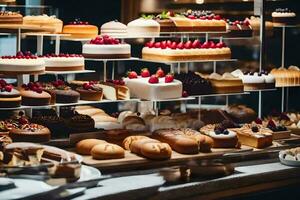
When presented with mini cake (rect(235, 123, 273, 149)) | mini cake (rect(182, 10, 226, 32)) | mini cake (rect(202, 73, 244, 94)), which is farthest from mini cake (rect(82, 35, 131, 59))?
mini cake (rect(235, 123, 273, 149))

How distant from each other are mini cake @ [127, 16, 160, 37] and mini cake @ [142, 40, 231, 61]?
15cm

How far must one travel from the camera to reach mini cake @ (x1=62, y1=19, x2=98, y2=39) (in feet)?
18.9

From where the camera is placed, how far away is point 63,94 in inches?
204

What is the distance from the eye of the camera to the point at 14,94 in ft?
15.8

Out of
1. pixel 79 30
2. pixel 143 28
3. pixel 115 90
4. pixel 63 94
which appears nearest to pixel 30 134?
pixel 63 94

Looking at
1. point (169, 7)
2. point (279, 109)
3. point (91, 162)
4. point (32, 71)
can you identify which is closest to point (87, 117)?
point (32, 71)

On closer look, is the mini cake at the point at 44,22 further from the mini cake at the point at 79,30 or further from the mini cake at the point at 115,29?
the mini cake at the point at 115,29

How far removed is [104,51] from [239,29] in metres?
1.68

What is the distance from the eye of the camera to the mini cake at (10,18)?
523 cm

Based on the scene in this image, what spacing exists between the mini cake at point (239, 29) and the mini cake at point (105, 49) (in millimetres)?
1379

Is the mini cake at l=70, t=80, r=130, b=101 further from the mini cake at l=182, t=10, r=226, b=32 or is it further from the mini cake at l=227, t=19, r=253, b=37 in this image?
the mini cake at l=227, t=19, r=253, b=37

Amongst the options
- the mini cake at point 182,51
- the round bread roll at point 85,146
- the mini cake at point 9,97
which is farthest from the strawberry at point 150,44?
the round bread roll at point 85,146

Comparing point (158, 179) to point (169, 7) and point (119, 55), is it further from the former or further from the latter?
point (169, 7)

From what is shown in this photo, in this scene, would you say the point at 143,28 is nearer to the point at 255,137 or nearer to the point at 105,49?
the point at 105,49
